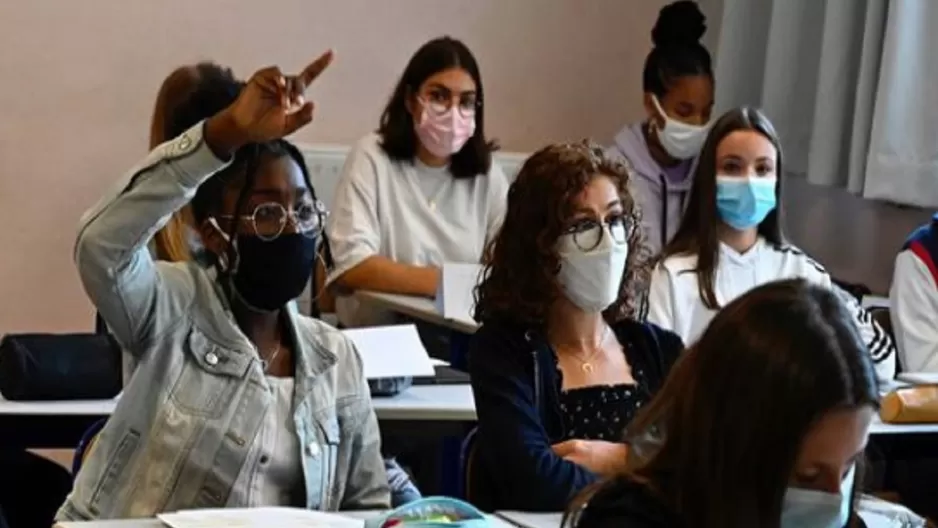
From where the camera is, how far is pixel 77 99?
16.5 ft

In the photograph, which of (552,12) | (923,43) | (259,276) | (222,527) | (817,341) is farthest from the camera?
(552,12)

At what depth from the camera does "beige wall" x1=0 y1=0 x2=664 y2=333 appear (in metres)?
4.98

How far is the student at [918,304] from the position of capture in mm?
3971

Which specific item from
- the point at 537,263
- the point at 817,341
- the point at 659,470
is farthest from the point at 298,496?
the point at 817,341

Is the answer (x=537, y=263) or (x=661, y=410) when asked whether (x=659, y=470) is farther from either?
(x=537, y=263)

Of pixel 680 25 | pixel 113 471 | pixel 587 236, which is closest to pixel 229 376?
pixel 113 471

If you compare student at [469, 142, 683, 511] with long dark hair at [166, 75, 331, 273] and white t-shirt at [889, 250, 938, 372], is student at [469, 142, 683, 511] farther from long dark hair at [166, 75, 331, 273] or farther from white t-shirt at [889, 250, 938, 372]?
white t-shirt at [889, 250, 938, 372]

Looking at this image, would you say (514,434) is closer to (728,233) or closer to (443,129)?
(728,233)

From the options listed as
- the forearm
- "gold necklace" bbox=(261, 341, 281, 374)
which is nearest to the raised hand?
"gold necklace" bbox=(261, 341, 281, 374)

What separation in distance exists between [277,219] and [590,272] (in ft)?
2.06

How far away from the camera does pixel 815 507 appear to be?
1.50 meters

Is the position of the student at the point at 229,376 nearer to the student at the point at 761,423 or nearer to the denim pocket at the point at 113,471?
the denim pocket at the point at 113,471

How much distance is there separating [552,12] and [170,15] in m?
1.46

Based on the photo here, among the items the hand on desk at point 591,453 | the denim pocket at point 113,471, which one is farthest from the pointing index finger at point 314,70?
the hand on desk at point 591,453
